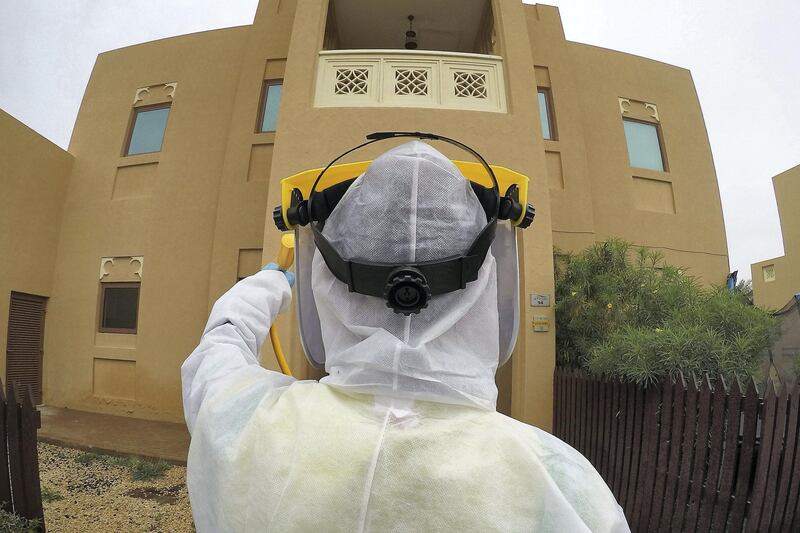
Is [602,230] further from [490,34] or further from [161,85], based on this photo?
[161,85]

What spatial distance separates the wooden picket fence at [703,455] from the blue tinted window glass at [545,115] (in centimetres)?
465

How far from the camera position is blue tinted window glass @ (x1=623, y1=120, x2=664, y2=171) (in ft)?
26.6

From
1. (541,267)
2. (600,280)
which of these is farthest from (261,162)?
(600,280)

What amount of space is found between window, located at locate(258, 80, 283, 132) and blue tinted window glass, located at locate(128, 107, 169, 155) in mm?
2002

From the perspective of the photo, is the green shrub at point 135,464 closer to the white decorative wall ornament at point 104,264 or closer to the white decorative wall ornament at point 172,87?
the white decorative wall ornament at point 104,264

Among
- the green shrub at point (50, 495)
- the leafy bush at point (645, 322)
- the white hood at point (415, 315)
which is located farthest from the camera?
the green shrub at point (50, 495)

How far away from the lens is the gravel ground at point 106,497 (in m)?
4.08

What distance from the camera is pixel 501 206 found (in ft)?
4.04

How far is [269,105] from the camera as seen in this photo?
313 inches

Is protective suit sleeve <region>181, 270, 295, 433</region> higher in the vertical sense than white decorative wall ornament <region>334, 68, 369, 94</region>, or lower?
lower

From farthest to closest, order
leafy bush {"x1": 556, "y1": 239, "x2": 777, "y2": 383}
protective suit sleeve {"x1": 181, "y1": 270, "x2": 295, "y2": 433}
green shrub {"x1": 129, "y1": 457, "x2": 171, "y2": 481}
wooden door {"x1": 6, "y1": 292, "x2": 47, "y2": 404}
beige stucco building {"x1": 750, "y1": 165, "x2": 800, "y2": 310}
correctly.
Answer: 1. beige stucco building {"x1": 750, "y1": 165, "x2": 800, "y2": 310}
2. wooden door {"x1": 6, "y1": 292, "x2": 47, "y2": 404}
3. green shrub {"x1": 129, "y1": 457, "x2": 171, "y2": 481}
4. leafy bush {"x1": 556, "y1": 239, "x2": 777, "y2": 383}
5. protective suit sleeve {"x1": 181, "y1": 270, "x2": 295, "y2": 433}

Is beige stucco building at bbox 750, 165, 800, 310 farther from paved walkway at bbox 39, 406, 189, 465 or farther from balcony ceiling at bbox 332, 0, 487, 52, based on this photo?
paved walkway at bbox 39, 406, 189, 465

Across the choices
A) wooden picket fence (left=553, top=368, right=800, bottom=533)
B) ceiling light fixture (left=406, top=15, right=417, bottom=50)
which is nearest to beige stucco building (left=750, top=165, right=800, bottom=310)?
wooden picket fence (left=553, top=368, right=800, bottom=533)

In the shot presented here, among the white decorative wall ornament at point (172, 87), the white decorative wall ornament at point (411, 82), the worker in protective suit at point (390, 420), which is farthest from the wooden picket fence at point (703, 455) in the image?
the white decorative wall ornament at point (172, 87)
